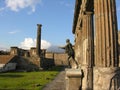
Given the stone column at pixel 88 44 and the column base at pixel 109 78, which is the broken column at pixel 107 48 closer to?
the column base at pixel 109 78

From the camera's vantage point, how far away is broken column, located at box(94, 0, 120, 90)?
859cm

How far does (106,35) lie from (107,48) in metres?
0.41

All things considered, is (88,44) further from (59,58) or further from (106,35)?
(59,58)

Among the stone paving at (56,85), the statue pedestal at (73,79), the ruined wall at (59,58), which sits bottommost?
the stone paving at (56,85)

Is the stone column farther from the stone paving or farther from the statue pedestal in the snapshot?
the stone paving

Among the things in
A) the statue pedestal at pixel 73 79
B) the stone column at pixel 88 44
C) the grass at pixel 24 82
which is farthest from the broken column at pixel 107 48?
the grass at pixel 24 82

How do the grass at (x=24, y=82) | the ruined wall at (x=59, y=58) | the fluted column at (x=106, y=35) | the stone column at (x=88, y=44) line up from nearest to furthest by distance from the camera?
the fluted column at (x=106, y=35) → the stone column at (x=88, y=44) → the grass at (x=24, y=82) → the ruined wall at (x=59, y=58)

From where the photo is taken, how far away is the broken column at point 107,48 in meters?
8.59

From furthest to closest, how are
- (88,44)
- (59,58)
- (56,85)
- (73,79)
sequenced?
(59,58) < (56,85) < (88,44) < (73,79)

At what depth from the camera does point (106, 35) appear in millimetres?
8883

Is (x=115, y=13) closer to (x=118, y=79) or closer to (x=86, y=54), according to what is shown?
(x=118, y=79)

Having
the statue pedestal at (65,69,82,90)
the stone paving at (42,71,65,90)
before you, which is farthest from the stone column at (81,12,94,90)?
the stone paving at (42,71,65,90)

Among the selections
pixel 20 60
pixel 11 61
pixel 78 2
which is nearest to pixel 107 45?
pixel 78 2

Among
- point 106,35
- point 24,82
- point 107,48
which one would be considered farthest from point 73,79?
point 24,82
